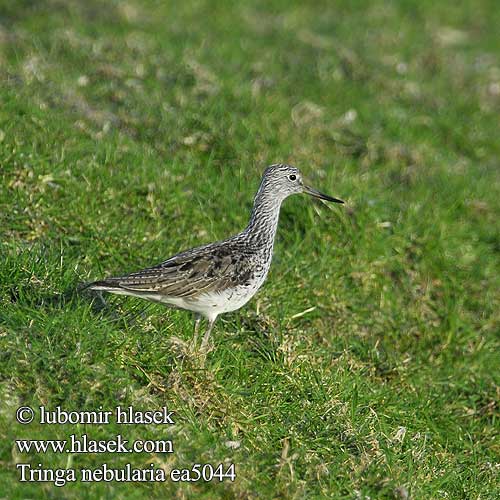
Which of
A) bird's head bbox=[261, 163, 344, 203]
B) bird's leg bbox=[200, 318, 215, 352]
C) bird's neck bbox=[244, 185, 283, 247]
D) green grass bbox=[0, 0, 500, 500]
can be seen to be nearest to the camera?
green grass bbox=[0, 0, 500, 500]

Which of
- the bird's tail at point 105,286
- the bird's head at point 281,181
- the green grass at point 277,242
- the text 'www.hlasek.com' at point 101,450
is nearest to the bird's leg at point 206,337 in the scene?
the green grass at point 277,242

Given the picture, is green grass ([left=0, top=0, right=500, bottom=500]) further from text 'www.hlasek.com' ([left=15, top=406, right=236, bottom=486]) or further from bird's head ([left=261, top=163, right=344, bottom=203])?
bird's head ([left=261, top=163, right=344, bottom=203])

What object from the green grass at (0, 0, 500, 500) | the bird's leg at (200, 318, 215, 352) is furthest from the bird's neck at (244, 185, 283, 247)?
the bird's leg at (200, 318, 215, 352)

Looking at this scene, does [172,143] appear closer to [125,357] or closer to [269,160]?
[269,160]

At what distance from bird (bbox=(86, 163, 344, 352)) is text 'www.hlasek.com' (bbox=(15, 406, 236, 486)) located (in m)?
0.95

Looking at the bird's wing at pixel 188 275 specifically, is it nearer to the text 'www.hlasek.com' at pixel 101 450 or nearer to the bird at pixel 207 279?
the bird at pixel 207 279

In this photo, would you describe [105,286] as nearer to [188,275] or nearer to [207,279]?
[188,275]

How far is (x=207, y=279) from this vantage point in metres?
7.33

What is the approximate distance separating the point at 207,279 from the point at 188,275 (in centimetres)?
15

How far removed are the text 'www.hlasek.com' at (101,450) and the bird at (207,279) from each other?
3.13 feet

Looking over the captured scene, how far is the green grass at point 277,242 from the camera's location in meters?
6.58

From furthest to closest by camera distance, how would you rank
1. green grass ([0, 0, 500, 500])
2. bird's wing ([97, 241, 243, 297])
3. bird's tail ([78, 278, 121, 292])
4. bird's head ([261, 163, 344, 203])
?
1. bird's head ([261, 163, 344, 203])
2. bird's wing ([97, 241, 243, 297])
3. bird's tail ([78, 278, 121, 292])
4. green grass ([0, 0, 500, 500])

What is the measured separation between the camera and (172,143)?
10742 millimetres

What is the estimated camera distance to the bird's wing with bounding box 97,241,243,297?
6.99m
